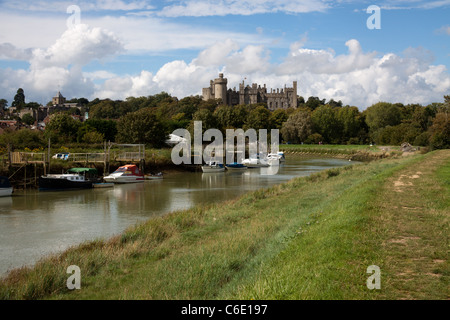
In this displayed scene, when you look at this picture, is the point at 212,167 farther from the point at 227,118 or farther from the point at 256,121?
the point at 256,121

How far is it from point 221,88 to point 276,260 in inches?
7138

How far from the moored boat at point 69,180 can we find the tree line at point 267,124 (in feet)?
55.5

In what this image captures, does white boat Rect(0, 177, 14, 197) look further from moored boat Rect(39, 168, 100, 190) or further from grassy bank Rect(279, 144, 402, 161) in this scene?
grassy bank Rect(279, 144, 402, 161)

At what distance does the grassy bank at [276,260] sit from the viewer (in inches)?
269

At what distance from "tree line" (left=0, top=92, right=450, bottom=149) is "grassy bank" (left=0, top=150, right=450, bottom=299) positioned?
151 feet

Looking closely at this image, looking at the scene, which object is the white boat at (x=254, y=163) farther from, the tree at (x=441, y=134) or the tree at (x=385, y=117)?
the tree at (x=385, y=117)

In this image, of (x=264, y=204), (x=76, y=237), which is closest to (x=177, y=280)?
(x=76, y=237)

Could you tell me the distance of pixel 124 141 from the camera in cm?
6750

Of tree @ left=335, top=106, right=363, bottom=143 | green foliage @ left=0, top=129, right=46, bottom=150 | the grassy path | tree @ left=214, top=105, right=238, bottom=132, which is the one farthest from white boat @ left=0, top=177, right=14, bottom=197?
tree @ left=335, top=106, right=363, bottom=143

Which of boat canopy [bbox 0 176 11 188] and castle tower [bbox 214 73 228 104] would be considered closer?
boat canopy [bbox 0 176 11 188]

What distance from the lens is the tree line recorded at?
65.0 metres

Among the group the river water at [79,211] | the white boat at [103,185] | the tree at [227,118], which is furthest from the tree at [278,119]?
the white boat at [103,185]
